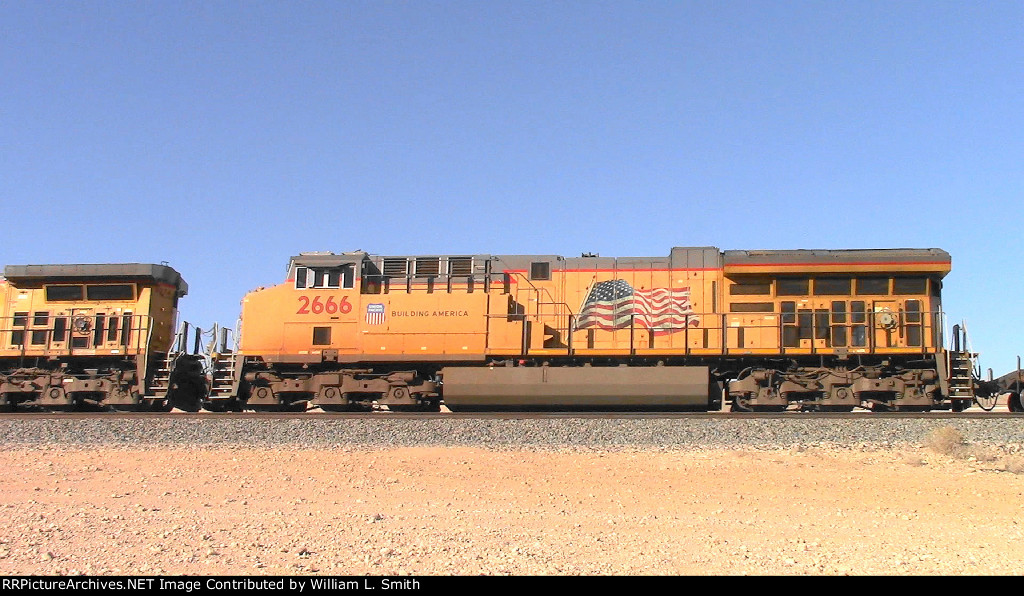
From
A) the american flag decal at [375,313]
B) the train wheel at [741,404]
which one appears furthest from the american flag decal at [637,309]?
the american flag decal at [375,313]

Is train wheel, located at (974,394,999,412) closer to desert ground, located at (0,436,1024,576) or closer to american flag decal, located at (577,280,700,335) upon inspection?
desert ground, located at (0,436,1024,576)

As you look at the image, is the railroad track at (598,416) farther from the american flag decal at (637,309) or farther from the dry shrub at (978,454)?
the american flag decal at (637,309)

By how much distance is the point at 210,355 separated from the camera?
1669 centimetres

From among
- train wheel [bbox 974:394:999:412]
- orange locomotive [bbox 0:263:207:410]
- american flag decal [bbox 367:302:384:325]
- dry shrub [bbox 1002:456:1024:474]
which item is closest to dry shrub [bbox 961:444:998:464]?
dry shrub [bbox 1002:456:1024:474]

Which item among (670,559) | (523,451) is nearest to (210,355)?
(523,451)

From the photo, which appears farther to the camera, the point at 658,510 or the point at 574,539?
the point at 658,510

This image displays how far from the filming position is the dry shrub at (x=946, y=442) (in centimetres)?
1086

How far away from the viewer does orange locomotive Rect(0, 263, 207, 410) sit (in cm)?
1697

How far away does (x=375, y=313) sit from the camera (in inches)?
652

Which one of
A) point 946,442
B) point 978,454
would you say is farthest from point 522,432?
point 978,454

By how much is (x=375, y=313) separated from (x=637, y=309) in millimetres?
5513

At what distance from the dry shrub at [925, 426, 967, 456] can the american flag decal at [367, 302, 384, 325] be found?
33.9 feet
